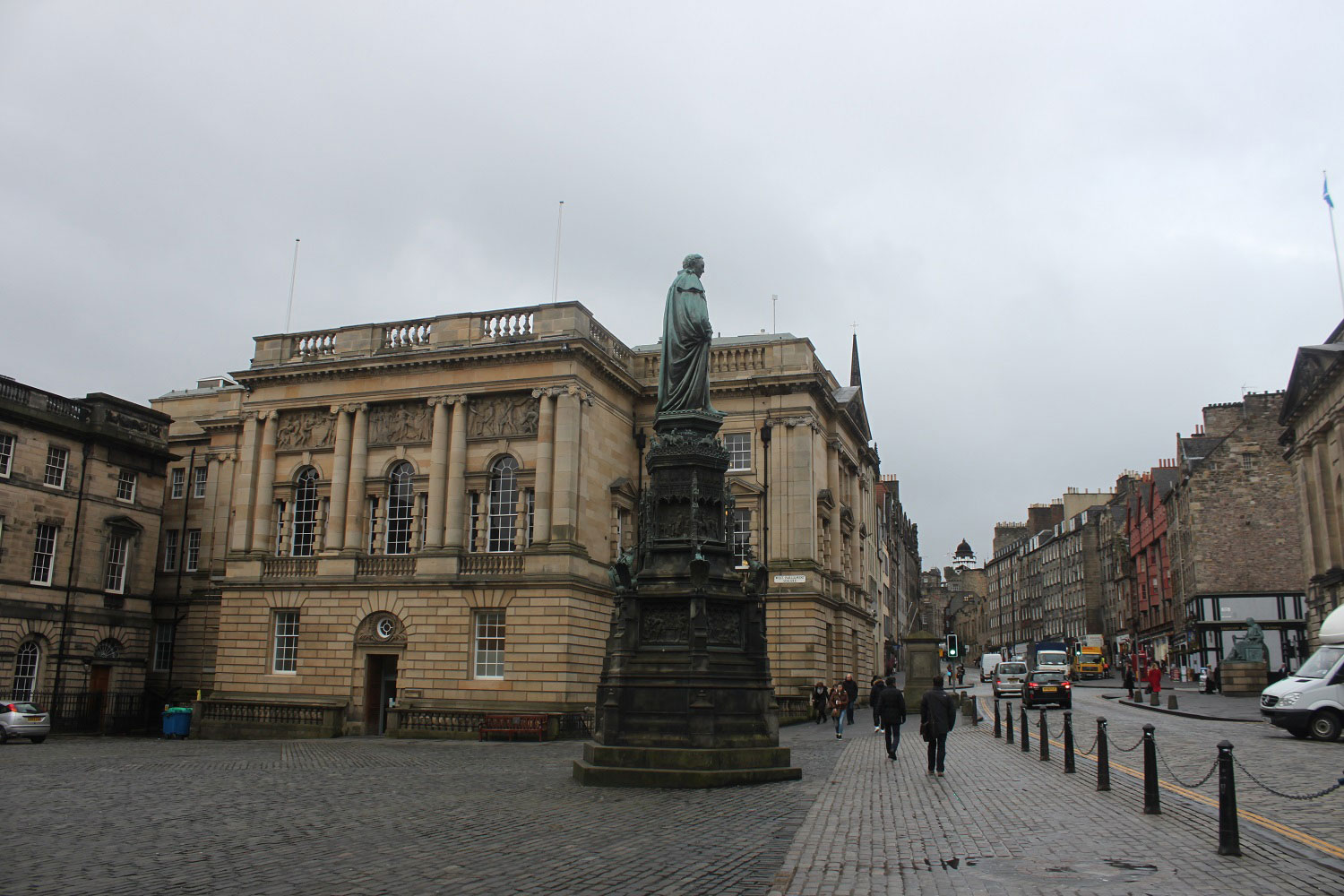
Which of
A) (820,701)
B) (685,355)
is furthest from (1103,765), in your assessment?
(820,701)

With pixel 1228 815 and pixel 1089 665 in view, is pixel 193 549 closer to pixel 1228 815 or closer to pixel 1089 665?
pixel 1228 815

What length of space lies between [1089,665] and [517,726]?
2131 inches

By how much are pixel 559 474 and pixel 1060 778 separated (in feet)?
74.0

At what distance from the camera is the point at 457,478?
37062mm

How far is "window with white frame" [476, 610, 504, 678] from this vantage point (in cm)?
3606

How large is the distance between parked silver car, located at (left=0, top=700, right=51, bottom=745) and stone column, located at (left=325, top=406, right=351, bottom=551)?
10.5m

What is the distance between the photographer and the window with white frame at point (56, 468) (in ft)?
136

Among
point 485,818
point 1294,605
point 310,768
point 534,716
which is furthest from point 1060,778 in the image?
point 1294,605

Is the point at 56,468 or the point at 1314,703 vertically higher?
the point at 56,468

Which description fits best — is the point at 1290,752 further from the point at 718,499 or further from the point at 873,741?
the point at 718,499

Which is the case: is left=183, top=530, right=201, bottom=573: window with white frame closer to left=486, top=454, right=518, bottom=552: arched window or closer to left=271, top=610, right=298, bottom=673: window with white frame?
left=271, top=610, right=298, bottom=673: window with white frame

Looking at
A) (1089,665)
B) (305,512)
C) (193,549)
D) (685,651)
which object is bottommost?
(1089,665)

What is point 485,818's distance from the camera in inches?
485

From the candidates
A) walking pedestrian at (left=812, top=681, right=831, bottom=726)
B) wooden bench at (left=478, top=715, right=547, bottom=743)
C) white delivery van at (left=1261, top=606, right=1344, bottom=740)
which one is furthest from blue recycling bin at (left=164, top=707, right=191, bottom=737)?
white delivery van at (left=1261, top=606, right=1344, bottom=740)
